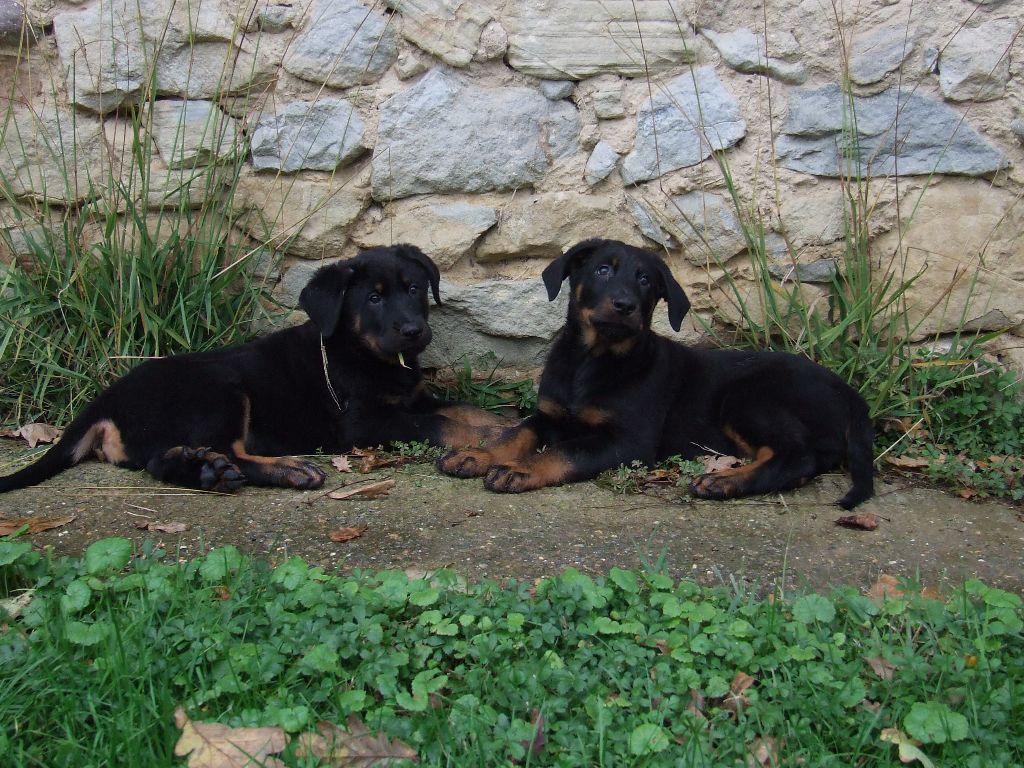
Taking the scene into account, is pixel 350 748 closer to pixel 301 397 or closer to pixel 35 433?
pixel 301 397

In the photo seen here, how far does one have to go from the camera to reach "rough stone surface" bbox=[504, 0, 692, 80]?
14.9ft

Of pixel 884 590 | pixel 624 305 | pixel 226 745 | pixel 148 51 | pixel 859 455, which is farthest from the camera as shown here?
pixel 148 51

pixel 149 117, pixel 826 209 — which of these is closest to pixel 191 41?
pixel 149 117

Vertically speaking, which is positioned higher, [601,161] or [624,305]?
[601,161]

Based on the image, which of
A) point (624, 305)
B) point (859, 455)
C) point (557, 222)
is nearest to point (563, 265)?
point (624, 305)

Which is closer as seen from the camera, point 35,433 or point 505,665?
point 505,665

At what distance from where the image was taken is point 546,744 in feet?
6.88

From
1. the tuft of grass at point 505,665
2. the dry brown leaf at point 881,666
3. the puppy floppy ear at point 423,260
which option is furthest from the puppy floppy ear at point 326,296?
the dry brown leaf at point 881,666

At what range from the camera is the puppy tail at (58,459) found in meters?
3.68

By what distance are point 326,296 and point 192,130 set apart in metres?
1.24

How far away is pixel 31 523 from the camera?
3.19m

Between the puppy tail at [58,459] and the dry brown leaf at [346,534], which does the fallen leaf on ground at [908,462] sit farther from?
the puppy tail at [58,459]

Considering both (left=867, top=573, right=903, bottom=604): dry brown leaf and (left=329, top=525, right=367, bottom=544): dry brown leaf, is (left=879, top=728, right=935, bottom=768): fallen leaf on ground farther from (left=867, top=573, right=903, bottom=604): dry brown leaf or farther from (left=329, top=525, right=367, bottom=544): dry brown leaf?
(left=329, top=525, right=367, bottom=544): dry brown leaf

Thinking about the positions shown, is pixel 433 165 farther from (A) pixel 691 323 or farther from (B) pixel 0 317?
(B) pixel 0 317
